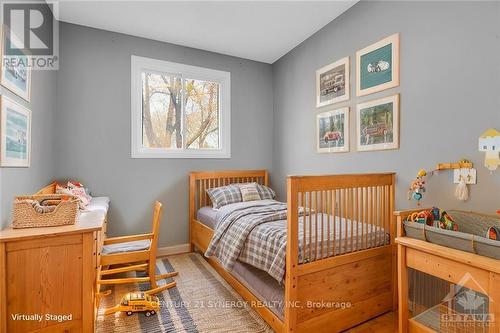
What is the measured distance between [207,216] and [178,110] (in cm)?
145

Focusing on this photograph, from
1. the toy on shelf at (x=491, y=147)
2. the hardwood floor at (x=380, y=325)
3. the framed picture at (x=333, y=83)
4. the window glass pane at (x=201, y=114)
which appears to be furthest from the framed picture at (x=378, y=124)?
the window glass pane at (x=201, y=114)

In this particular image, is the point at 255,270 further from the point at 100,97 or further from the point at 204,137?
the point at 100,97

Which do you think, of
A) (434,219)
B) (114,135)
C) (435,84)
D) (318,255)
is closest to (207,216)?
(114,135)

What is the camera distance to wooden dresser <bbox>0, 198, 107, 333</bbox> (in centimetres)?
134

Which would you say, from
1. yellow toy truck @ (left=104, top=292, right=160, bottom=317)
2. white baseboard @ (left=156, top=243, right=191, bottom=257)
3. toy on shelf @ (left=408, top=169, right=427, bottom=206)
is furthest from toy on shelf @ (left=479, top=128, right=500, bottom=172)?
white baseboard @ (left=156, top=243, right=191, bottom=257)

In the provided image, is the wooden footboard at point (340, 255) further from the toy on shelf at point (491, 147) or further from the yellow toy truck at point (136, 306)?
the yellow toy truck at point (136, 306)

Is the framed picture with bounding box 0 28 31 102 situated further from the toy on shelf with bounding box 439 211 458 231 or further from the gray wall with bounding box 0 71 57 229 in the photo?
the toy on shelf with bounding box 439 211 458 231

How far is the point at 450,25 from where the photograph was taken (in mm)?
1771

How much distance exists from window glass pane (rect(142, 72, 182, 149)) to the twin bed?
1.55 m

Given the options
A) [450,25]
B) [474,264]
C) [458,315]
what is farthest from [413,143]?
[458,315]

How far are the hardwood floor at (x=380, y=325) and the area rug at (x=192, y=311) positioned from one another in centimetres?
63

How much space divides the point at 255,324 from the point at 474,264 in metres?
1.35

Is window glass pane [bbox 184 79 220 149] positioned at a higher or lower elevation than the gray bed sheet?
higher

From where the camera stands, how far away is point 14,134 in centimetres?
163
